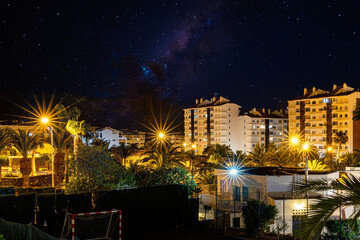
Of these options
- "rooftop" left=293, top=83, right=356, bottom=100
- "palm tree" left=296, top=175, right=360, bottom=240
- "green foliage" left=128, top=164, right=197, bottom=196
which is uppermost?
"rooftop" left=293, top=83, right=356, bottom=100

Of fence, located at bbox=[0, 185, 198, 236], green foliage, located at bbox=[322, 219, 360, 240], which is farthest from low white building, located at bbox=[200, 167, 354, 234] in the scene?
green foliage, located at bbox=[322, 219, 360, 240]

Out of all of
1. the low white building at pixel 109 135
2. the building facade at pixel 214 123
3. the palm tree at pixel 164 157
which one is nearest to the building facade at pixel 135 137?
the building facade at pixel 214 123

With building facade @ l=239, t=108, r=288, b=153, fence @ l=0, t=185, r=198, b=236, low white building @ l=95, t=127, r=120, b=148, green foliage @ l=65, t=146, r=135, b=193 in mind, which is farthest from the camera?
building facade @ l=239, t=108, r=288, b=153

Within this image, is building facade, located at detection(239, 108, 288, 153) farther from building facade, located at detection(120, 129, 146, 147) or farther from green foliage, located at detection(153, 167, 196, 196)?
green foliage, located at detection(153, 167, 196, 196)

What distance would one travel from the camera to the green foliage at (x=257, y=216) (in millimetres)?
16328

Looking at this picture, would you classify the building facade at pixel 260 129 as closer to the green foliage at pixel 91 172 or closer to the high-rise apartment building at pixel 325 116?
the high-rise apartment building at pixel 325 116

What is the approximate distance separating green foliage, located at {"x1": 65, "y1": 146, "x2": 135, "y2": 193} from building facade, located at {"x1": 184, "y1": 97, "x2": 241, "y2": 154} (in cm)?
9217

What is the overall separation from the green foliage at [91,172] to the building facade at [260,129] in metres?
94.1

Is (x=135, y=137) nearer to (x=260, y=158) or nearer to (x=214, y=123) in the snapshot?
(x=214, y=123)

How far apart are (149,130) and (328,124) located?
255 ft

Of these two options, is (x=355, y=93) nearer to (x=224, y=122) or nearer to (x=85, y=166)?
(x=224, y=122)

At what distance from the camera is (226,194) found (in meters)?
28.3

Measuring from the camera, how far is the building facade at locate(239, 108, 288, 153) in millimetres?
109250

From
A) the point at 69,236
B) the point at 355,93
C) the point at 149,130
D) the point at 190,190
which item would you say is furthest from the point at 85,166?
the point at 149,130
